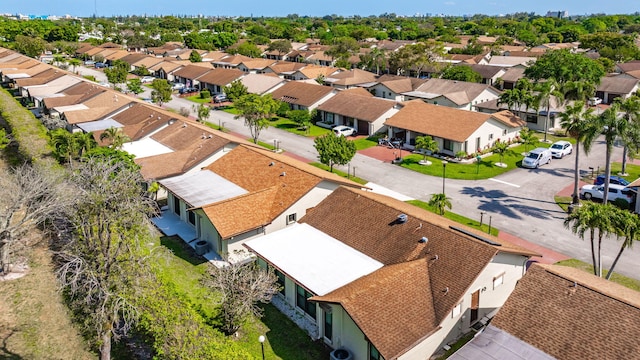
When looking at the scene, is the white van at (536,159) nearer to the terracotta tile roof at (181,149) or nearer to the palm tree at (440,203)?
the palm tree at (440,203)

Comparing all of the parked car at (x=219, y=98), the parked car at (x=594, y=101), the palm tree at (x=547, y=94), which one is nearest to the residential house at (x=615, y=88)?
the parked car at (x=594, y=101)

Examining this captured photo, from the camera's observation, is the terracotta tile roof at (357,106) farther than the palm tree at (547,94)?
Yes

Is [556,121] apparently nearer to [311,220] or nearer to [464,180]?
[464,180]

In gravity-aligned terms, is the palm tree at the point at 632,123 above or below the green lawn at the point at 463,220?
above

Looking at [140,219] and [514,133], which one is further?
[514,133]

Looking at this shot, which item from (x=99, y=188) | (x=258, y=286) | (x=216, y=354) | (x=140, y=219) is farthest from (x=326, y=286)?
(x=99, y=188)

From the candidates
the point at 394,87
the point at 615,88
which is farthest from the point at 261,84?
the point at 615,88

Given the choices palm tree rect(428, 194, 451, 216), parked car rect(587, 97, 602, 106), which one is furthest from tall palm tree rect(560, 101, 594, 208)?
parked car rect(587, 97, 602, 106)
